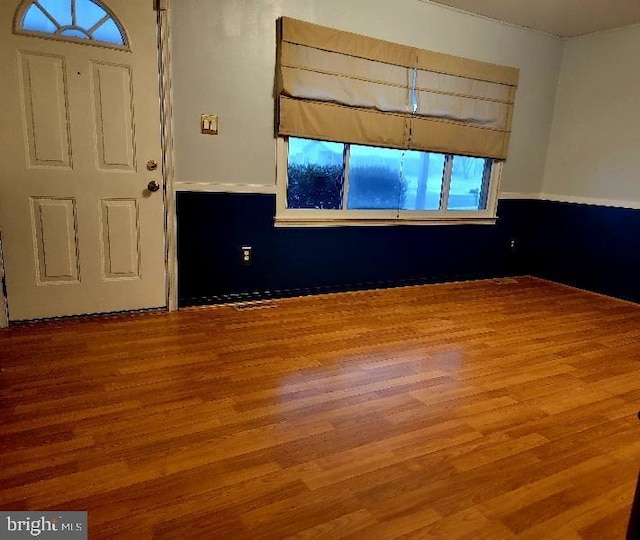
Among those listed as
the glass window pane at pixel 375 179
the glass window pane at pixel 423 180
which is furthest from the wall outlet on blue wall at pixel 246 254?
the glass window pane at pixel 423 180

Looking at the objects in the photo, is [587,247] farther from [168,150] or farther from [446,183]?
[168,150]

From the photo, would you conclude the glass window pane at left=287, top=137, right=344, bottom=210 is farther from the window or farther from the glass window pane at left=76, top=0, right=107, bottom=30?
the glass window pane at left=76, top=0, right=107, bottom=30

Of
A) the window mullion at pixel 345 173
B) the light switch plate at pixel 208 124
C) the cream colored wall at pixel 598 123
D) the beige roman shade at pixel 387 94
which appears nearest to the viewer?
the light switch plate at pixel 208 124

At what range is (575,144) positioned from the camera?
15.0ft

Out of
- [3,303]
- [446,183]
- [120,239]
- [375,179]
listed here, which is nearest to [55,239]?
[120,239]

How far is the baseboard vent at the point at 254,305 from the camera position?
3508 mm

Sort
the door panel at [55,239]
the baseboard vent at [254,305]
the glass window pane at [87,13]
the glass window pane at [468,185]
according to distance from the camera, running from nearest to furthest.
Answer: the glass window pane at [87,13] < the door panel at [55,239] < the baseboard vent at [254,305] < the glass window pane at [468,185]

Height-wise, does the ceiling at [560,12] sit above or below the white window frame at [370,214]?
above

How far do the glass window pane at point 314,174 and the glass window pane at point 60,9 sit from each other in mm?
1583

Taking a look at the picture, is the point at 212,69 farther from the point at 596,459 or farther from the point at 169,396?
the point at 596,459

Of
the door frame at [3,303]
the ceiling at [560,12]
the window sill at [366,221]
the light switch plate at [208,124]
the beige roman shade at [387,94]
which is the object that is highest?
the ceiling at [560,12]

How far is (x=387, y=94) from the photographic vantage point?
3703mm

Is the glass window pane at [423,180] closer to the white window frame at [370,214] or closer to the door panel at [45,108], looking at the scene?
the white window frame at [370,214]

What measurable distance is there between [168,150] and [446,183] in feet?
8.39
